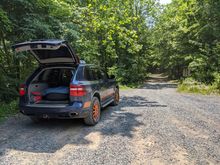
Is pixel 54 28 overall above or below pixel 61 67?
above

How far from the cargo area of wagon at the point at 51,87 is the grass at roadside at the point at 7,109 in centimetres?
147

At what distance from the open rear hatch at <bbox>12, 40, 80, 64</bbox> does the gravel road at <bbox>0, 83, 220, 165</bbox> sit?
1.64 meters

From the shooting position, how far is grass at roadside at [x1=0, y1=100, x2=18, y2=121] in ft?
21.1

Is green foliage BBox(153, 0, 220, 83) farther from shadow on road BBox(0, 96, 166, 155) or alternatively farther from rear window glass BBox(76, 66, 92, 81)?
rear window glass BBox(76, 66, 92, 81)

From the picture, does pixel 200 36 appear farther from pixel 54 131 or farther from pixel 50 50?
pixel 54 131

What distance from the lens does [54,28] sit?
786 cm

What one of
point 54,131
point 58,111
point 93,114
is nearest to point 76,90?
point 58,111

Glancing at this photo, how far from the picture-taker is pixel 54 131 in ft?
16.5

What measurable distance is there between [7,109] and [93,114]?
3.08 meters

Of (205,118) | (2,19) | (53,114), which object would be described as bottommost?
(205,118)

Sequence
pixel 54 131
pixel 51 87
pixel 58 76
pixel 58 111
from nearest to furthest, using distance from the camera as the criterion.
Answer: pixel 58 111
pixel 54 131
pixel 51 87
pixel 58 76

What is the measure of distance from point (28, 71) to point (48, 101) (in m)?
4.13

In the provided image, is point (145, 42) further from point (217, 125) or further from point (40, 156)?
point (40, 156)

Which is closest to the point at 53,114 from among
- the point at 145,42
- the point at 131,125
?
the point at 131,125
